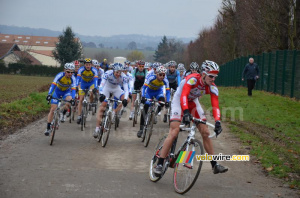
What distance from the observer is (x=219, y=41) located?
206 feet

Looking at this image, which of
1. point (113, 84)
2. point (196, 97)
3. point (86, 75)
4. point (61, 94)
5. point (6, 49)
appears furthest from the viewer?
point (6, 49)

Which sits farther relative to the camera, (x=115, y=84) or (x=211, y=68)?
(x=115, y=84)

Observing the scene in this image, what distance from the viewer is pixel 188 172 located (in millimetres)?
6988

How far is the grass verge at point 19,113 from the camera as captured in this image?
14.2 meters

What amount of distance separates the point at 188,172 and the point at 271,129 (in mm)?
7950

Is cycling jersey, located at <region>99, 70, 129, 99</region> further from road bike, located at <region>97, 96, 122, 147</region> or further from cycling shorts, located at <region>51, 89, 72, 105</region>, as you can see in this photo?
cycling shorts, located at <region>51, 89, 72, 105</region>

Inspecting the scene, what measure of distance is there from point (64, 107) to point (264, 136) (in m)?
5.52

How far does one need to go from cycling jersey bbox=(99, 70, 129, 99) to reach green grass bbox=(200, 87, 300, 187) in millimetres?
3534

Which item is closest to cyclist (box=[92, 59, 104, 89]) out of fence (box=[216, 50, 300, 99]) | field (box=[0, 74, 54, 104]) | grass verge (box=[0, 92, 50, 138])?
grass verge (box=[0, 92, 50, 138])

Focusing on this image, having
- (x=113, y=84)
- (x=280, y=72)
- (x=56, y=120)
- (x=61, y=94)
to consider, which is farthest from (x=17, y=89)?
(x=56, y=120)

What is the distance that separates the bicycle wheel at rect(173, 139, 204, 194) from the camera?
22.5 ft

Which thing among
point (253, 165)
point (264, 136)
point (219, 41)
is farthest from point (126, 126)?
point (219, 41)

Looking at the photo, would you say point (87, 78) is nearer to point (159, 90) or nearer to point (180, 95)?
point (159, 90)

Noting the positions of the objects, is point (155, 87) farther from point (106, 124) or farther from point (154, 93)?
point (106, 124)
